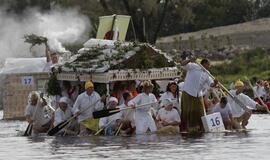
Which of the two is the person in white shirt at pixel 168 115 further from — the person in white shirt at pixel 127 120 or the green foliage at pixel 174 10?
the green foliage at pixel 174 10

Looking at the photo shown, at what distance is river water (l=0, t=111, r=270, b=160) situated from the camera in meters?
21.1

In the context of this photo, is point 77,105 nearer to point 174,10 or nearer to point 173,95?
point 173,95

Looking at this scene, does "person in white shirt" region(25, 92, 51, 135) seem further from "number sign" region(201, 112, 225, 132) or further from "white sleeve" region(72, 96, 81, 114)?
"number sign" region(201, 112, 225, 132)

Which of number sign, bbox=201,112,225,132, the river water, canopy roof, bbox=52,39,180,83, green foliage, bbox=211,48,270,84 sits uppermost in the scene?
green foliage, bbox=211,48,270,84

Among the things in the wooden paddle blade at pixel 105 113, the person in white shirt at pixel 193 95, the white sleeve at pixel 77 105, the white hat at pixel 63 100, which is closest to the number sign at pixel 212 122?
the person in white shirt at pixel 193 95

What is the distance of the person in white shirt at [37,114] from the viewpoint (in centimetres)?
2994

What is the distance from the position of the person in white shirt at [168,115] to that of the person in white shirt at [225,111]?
111 centimetres

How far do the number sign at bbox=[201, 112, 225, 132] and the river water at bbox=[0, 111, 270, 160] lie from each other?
487mm

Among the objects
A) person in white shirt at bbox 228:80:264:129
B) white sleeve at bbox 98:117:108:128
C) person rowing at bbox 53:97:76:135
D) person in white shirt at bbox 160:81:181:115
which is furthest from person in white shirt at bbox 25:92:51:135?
person in white shirt at bbox 228:80:264:129

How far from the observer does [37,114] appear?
3009cm

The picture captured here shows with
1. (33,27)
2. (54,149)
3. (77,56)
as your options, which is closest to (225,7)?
(33,27)

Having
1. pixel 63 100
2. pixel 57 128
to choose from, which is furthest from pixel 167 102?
pixel 57 128

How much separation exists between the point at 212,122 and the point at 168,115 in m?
1.17

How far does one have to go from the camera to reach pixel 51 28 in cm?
6688
